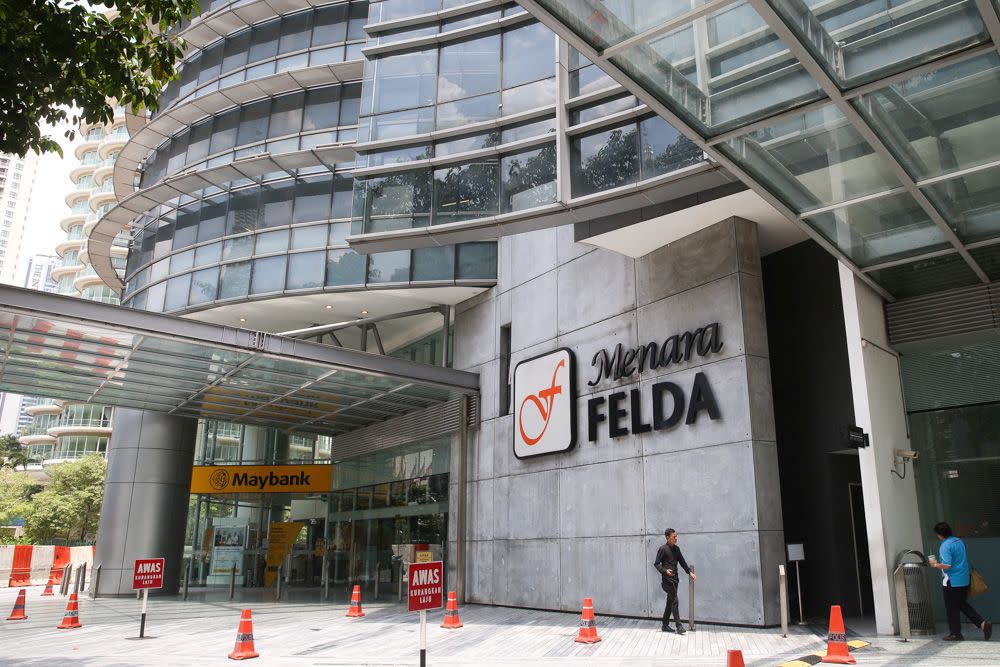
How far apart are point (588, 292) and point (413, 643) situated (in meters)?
8.47

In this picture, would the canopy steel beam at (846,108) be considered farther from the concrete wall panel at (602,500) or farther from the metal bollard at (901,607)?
the concrete wall panel at (602,500)

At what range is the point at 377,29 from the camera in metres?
19.6

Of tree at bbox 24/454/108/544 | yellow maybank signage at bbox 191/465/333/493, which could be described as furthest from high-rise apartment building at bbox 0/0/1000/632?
tree at bbox 24/454/108/544

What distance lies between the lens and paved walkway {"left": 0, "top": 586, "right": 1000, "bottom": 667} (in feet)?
32.3

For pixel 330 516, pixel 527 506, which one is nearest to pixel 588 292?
pixel 527 506

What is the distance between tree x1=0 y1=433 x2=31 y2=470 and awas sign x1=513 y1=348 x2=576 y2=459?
250 ft

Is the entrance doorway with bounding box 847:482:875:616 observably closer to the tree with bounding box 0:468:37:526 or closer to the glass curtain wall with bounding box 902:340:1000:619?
the glass curtain wall with bounding box 902:340:1000:619

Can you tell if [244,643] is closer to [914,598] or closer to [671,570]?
[671,570]

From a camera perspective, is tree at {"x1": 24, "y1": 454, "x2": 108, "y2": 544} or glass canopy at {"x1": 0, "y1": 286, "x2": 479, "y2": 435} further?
tree at {"x1": 24, "y1": 454, "x2": 108, "y2": 544}

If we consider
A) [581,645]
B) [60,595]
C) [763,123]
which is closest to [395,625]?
[581,645]

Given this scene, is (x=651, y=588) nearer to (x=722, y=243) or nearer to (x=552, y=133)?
(x=722, y=243)

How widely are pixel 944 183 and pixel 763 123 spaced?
3.13 metres

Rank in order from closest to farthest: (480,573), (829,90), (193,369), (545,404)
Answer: (829,90) < (545,404) < (193,369) < (480,573)

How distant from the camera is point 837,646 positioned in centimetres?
898
